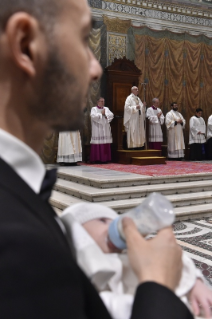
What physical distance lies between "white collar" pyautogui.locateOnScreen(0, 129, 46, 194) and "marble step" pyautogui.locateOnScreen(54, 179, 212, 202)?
15.9 ft

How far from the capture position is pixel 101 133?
398 inches

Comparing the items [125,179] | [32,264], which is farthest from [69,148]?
[32,264]

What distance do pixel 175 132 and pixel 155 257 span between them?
11.0 metres

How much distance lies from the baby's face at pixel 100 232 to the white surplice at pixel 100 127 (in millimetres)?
9142

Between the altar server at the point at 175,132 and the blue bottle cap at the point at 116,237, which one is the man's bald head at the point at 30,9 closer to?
the blue bottle cap at the point at 116,237

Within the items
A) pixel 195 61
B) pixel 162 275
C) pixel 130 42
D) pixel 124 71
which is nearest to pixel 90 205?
pixel 162 275

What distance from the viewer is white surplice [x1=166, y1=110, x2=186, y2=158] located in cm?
1139

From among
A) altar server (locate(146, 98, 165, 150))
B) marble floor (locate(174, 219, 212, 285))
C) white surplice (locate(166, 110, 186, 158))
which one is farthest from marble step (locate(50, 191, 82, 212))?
white surplice (locate(166, 110, 186, 158))

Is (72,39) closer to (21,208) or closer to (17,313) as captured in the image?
(21,208)

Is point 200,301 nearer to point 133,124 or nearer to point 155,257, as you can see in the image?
point 155,257

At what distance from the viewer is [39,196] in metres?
0.66

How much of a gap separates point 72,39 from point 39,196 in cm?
32

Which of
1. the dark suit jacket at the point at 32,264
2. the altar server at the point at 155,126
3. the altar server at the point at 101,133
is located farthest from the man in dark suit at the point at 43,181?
the altar server at the point at 155,126

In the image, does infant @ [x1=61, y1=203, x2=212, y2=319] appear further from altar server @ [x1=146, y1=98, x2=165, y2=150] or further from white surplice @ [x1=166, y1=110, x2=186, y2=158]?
white surplice @ [x1=166, y1=110, x2=186, y2=158]
